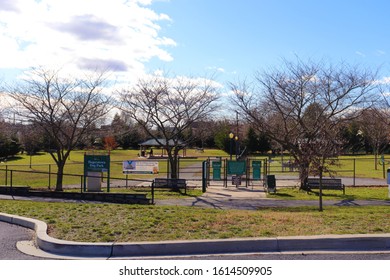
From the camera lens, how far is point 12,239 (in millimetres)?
7672

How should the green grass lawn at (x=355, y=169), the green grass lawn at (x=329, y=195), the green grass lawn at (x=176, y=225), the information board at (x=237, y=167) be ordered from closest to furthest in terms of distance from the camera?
the green grass lawn at (x=176, y=225) → the green grass lawn at (x=329, y=195) → the information board at (x=237, y=167) → the green grass lawn at (x=355, y=169)

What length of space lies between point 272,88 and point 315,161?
8243 mm

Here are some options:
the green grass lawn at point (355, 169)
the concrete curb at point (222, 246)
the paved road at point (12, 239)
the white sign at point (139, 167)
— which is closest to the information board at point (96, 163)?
the white sign at point (139, 167)

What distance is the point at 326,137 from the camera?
55.4 feet

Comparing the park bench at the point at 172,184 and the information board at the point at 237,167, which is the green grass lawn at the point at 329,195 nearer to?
the information board at the point at 237,167

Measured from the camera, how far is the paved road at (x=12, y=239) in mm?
6535

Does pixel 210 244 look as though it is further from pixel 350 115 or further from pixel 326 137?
pixel 350 115

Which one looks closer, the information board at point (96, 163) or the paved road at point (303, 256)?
the paved road at point (303, 256)

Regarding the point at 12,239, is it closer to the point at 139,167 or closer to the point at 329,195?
the point at 329,195

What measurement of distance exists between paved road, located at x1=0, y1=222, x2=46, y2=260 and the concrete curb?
1.57ft

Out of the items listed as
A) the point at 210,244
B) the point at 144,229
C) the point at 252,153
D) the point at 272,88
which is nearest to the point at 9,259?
the point at 144,229

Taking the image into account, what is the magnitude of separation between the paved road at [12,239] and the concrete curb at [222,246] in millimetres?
478

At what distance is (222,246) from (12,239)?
12.4 ft

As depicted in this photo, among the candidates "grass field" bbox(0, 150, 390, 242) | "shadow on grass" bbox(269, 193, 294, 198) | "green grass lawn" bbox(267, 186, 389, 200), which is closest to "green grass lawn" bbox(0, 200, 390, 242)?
"grass field" bbox(0, 150, 390, 242)
